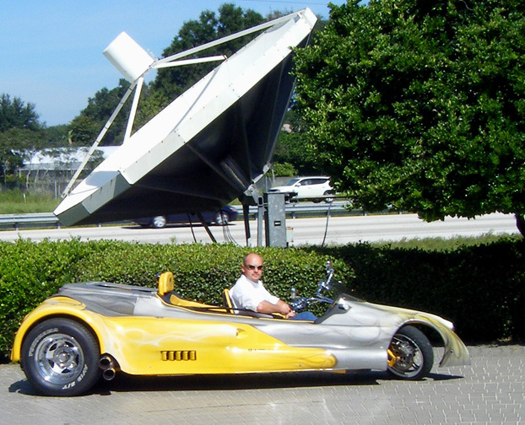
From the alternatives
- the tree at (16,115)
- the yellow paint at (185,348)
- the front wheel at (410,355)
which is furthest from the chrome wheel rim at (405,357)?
the tree at (16,115)

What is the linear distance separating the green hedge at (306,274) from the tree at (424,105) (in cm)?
89

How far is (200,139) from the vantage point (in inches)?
394

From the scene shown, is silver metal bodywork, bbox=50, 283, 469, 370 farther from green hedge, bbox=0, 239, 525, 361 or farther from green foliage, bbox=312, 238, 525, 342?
green foliage, bbox=312, 238, 525, 342

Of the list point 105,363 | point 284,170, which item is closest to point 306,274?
point 105,363

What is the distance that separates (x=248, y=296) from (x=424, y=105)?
3159 mm

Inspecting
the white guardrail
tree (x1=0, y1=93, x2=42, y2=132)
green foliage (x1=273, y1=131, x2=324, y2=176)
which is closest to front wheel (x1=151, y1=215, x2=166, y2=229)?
the white guardrail

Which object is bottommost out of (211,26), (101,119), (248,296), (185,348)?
(185,348)

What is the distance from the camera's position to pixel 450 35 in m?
8.99

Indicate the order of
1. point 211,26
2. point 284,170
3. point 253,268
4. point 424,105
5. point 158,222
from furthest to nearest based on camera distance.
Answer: point 211,26, point 284,170, point 158,222, point 424,105, point 253,268

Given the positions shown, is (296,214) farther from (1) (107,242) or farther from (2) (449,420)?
(2) (449,420)

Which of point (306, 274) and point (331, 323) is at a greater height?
point (306, 274)

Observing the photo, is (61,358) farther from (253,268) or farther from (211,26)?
(211,26)

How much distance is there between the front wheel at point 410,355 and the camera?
7180 mm

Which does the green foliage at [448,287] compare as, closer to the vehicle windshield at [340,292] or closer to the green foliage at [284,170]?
the vehicle windshield at [340,292]
